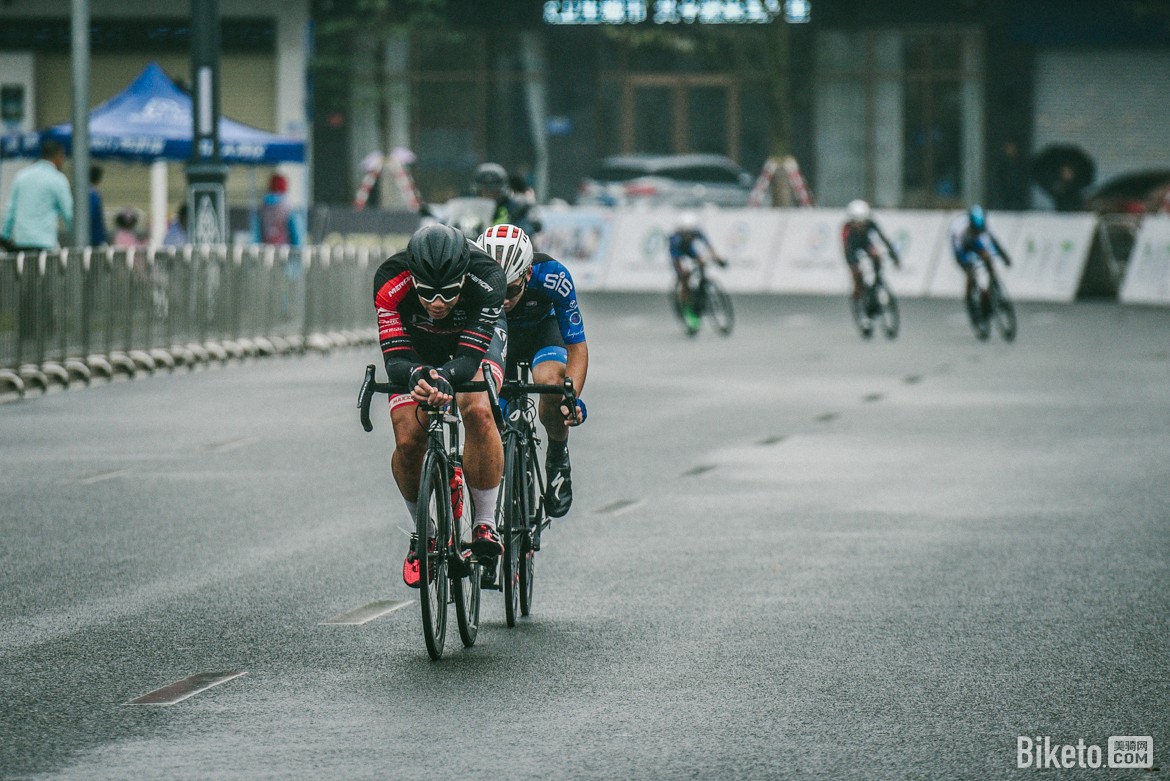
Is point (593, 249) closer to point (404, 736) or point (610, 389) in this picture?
point (610, 389)

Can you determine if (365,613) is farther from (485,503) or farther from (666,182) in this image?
(666,182)

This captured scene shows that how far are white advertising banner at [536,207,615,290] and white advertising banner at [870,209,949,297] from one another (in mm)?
4131

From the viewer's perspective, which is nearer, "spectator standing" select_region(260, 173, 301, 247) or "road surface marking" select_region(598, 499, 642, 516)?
"road surface marking" select_region(598, 499, 642, 516)

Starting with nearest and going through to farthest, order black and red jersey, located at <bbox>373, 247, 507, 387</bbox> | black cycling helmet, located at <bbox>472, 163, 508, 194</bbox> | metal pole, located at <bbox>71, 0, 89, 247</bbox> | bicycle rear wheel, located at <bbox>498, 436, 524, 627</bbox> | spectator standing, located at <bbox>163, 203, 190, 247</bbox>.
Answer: black and red jersey, located at <bbox>373, 247, 507, 387</bbox> < bicycle rear wheel, located at <bbox>498, 436, 524, 627</bbox> < black cycling helmet, located at <bbox>472, 163, 508, 194</bbox> < metal pole, located at <bbox>71, 0, 89, 247</bbox> < spectator standing, located at <bbox>163, 203, 190, 247</bbox>

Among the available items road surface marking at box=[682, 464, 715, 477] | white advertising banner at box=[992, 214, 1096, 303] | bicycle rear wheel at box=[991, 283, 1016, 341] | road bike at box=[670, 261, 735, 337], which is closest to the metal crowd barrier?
road bike at box=[670, 261, 735, 337]

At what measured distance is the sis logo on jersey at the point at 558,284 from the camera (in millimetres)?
9273

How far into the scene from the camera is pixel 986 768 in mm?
6301

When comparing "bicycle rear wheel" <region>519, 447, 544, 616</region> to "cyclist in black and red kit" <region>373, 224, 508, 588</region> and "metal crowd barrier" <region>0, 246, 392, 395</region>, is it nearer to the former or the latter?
"cyclist in black and red kit" <region>373, 224, 508, 588</region>

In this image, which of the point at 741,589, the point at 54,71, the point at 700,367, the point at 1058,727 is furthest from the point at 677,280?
the point at 54,71

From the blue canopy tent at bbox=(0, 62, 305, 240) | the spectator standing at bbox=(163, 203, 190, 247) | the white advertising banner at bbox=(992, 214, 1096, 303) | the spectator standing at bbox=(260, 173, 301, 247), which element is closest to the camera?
the blue canopy tent at bbox=(0, 62, 305, 240)

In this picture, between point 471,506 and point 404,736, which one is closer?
point 404,736

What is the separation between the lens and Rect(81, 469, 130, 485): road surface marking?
13219 millimetres

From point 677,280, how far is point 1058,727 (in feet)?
67.1


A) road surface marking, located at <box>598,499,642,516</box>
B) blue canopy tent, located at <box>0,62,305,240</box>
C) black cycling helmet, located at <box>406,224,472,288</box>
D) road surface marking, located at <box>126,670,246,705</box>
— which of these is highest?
blue canopy tent, located at <box>0,62,305,240</box>
